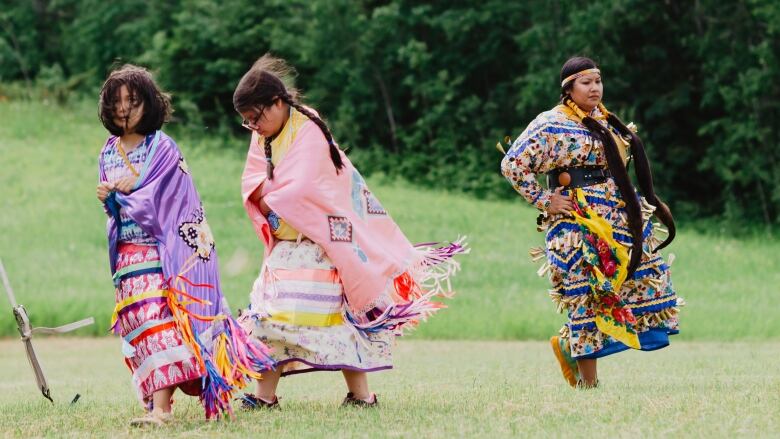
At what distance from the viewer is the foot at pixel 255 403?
6.87 m

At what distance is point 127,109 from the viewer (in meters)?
6.45

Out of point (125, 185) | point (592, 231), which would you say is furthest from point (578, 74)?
point (125, 185)

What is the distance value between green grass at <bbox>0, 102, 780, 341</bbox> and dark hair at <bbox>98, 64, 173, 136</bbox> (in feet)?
21.1

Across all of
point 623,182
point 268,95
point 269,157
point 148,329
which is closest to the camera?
point 148,329

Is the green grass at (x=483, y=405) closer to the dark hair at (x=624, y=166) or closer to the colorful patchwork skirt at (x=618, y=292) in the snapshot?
the colorful patchwork skirt at (x=618, y=292)

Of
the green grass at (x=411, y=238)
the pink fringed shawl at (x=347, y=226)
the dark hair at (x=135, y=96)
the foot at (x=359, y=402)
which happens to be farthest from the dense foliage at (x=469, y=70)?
the dark hair at (x=135, y=96)

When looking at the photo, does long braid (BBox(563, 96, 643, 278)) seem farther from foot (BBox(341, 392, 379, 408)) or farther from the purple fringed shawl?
the purple fringed shawl

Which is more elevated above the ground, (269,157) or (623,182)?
(269,157)

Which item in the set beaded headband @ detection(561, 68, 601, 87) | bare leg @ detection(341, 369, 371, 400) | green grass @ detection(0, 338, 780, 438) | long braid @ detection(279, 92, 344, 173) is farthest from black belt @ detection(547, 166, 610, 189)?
bare leg @ detection(341, 369, 371, 400)

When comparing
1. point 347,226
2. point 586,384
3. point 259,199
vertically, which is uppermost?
point 259,199

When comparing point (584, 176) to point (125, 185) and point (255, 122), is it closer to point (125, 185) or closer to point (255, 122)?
point (255, 122)

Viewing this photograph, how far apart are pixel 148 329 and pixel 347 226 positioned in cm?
128

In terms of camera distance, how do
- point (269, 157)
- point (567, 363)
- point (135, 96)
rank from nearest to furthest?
point (135, 96) → point (269, 157) → point (567, 363)

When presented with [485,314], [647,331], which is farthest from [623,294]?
[485,314]
